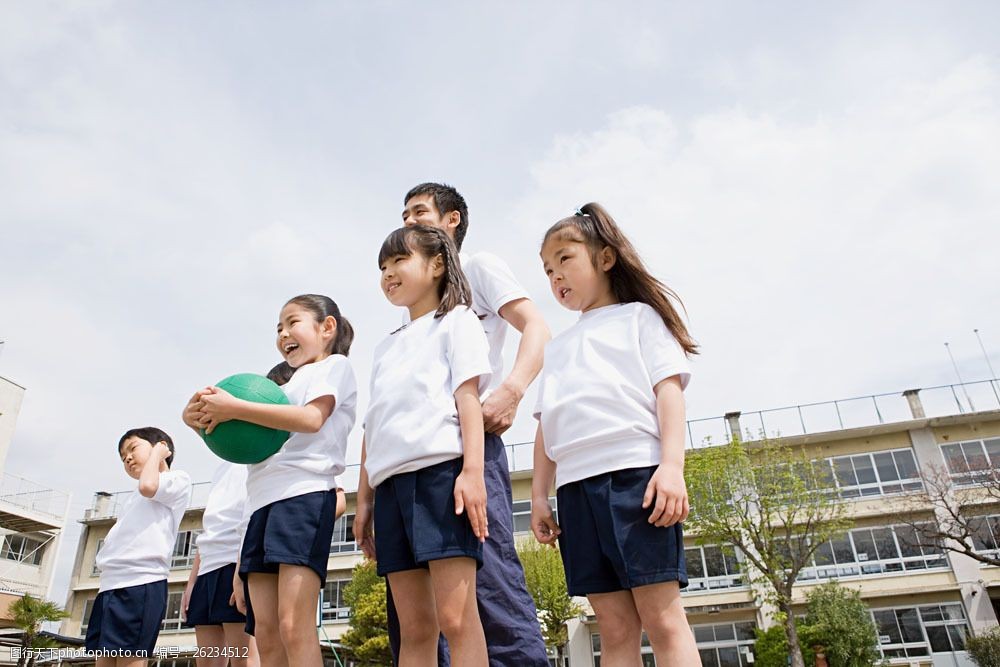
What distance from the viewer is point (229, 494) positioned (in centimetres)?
376

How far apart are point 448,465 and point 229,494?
2.27 metres

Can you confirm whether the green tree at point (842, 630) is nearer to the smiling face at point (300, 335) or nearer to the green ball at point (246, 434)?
the smiling face at point (300, 335)

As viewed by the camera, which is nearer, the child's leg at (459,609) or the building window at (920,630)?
the child's leg at (459,609)

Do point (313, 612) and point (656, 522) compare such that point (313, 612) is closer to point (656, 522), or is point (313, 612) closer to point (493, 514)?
point (493, 514)

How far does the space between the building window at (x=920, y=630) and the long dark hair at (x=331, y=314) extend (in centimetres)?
2506

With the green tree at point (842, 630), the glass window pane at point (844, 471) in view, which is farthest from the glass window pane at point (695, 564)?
the glass window pane at point (844, 471)

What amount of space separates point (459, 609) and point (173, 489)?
301 cm

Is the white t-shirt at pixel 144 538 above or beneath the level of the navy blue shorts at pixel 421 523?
above

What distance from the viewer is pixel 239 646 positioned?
3.43 meters

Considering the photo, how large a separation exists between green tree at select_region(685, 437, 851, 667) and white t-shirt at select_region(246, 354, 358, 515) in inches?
757

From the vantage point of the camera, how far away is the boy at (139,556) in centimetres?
374

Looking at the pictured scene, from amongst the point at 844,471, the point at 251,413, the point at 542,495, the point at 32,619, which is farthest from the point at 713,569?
the point at 251,413

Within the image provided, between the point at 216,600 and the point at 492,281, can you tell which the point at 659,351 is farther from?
the point at 216,600

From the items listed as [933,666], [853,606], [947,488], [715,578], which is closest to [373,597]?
[715,578]
